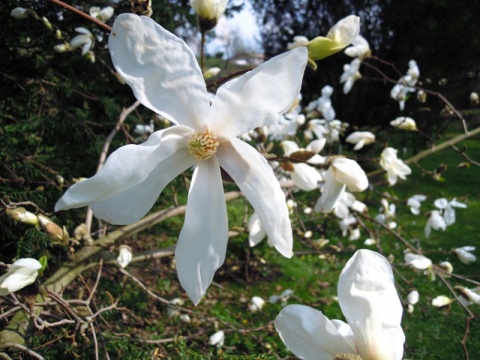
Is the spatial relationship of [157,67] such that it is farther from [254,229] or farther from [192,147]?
[254,229]

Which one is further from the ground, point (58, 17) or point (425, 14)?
point (58, 17)

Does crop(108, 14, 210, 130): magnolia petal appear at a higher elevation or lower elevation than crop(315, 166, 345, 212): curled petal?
higher

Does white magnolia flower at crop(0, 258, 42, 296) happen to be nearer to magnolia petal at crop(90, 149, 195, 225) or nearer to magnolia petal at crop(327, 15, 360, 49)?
magnolia petal at crop(90, 149, 195, 225)

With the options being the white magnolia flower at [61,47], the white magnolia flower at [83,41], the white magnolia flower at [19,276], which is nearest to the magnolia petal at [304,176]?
the white magnolia flower at [19,276]

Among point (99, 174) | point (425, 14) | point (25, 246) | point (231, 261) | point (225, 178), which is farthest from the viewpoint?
point (425, 14)

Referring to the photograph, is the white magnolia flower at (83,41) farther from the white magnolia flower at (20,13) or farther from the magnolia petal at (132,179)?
the magnolia petal at (132,179)

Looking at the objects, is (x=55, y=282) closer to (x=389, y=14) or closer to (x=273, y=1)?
(x=389, y=14)

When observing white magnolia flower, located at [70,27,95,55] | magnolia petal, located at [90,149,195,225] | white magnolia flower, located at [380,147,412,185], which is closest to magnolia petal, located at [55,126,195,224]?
magnolia petal, located at [90,149,195,225]

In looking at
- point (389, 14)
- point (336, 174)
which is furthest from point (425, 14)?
point (336, 174)
